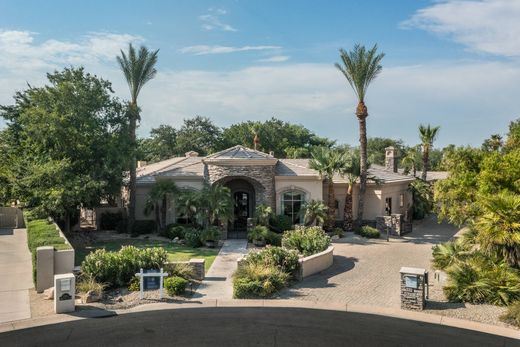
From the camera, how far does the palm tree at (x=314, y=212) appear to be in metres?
27.5

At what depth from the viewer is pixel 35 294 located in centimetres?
1486

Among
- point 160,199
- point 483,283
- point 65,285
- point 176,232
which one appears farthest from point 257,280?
point 160,199

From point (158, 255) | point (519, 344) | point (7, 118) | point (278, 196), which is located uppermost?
point (7, 118)

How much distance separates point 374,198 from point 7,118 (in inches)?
1054

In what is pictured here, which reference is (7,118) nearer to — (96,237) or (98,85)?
(98,85)

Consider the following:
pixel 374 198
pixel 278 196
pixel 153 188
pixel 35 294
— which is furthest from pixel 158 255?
pixel 374 198

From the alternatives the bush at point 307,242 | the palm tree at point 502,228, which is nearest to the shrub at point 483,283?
the palm tree at point 502,228

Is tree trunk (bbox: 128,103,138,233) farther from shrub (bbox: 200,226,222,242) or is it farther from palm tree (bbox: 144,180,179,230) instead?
shrub (bbox: 200,226,222,242)

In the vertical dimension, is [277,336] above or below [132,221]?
below

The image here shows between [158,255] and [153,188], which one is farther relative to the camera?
[153,188]

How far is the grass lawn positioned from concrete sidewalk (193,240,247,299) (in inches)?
18.0

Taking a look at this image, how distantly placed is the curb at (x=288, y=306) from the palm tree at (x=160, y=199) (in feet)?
45.7

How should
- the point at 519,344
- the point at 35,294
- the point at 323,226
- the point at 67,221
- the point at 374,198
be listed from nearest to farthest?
the point at 519,344 → the point at 35,294 → the point at 67,221 → the point at 323,226 → the point at 374,198

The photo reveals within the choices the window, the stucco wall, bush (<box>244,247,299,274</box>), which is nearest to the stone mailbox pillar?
bush (<box>244,247,299,274</box>)
